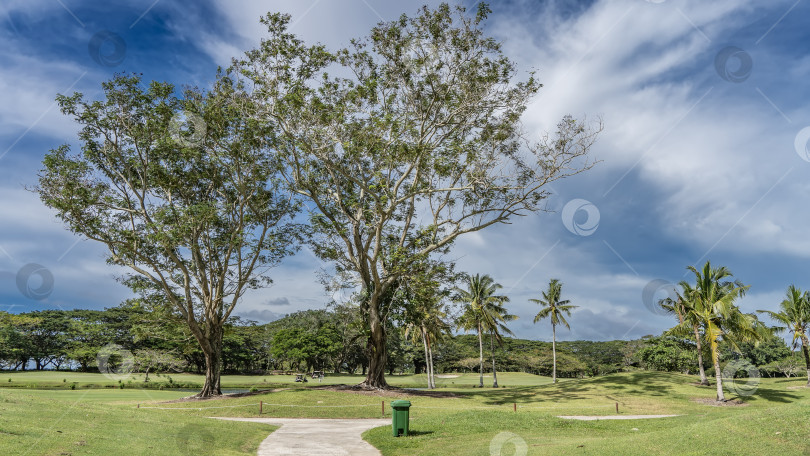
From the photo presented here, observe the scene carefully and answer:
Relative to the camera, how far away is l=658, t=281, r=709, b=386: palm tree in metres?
36.5

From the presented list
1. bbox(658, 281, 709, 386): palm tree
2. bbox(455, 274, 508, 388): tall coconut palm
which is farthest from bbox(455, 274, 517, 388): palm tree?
bbox(658, 281, 709, 386): palm tree

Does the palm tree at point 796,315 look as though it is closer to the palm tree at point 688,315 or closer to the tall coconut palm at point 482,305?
the palm tree at point 688,315

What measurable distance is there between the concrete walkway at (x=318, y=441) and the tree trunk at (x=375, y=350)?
40.4 ft

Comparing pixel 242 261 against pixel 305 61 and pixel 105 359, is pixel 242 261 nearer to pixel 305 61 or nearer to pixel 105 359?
pixel 305 61

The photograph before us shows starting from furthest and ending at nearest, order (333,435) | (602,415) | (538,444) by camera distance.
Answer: (602,415) < (333,435) < (538,444)

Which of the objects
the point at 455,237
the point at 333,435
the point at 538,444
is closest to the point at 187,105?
the point at 455,237

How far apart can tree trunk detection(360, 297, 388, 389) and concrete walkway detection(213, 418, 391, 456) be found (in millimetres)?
12317

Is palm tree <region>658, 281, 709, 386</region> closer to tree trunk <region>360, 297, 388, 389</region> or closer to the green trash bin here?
tree trunk <region>360, 297, 388, 389</region>

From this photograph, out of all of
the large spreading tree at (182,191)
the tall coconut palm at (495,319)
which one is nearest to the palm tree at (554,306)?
the tall coconut palm at (495,319)

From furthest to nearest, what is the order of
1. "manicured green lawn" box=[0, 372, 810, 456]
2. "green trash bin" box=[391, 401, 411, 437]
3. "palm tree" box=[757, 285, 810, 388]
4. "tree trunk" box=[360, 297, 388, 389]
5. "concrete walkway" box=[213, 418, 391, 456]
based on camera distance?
1. "palm tree" box=[757, 285, 810, 388]
2. "tree trunk" box=[360, 297, 388, 389]
3. "green trash bin" box=[391, 401, 411, 437]
4. "concrete walkway" box=[213, 418, 391, 456]
5. "manicured green lawn" box=[0, 372, 810, 456]

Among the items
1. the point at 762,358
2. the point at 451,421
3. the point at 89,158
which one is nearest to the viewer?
the point at 451,421

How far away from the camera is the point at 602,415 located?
24750 millimetres

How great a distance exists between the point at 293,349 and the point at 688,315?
5770cm

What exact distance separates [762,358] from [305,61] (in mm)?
86520
